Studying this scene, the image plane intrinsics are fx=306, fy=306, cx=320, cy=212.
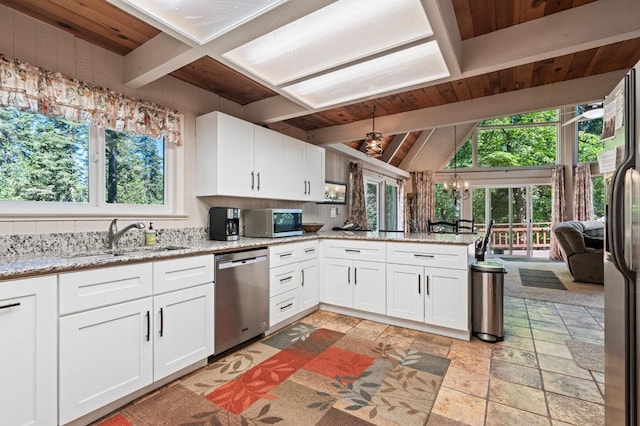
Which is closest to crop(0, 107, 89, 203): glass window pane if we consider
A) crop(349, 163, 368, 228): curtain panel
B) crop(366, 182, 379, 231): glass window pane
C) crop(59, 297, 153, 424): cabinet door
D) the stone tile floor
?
crop(59, 297, 153, 424): cabinet door

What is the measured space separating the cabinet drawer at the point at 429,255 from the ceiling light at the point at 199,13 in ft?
7.56

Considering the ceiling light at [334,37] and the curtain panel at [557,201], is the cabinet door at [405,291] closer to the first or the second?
the ceiling light at [334,37]

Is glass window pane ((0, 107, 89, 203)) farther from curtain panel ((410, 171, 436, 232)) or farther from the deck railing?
the deck railing

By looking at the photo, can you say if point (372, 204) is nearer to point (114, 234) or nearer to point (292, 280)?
point (292, 280)

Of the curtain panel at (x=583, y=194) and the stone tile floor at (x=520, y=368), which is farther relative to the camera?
the curtain panel at (x=583, y=194)

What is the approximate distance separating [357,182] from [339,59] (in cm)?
363

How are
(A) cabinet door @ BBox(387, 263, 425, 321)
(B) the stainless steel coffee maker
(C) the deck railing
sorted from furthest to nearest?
1. (C) the deck railing
2. (A) cabinet door @ BBox(387, 263, 425, 321)
3. (B) the stainless steel coffee maker

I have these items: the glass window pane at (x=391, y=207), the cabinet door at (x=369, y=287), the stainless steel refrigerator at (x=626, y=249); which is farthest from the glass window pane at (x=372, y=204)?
the stainless steel refrigerator at (x=626, y=249)

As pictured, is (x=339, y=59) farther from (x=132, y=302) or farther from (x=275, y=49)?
(x=132, y=302)

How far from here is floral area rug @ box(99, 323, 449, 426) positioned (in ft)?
5.69

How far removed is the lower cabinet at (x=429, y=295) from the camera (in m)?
2.78

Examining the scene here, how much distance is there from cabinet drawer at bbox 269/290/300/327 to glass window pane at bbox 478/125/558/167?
751 cm

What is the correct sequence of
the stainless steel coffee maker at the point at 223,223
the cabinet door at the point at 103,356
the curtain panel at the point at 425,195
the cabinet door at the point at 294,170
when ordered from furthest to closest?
the curtain panel at the point at 425,195
the cabinet door at the point at 294,170
the stainless steel coffee maker at the point at 223,223
the cabinet door at the point at 103,356

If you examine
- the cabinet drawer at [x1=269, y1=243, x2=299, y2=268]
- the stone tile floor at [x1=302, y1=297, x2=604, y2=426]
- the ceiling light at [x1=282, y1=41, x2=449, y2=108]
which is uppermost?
the ceiling light at [x1=282, y1=41, x2=449, y2=108]
